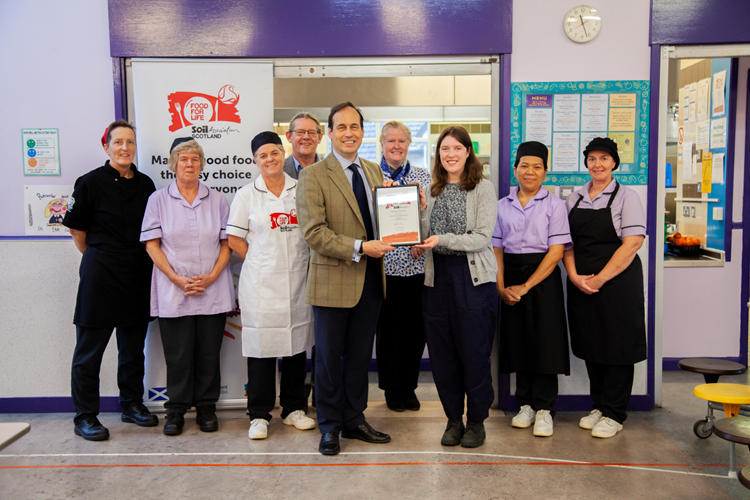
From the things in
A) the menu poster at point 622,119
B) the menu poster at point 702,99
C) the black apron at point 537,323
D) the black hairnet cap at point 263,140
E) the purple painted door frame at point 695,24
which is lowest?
the black apron at point 537,323

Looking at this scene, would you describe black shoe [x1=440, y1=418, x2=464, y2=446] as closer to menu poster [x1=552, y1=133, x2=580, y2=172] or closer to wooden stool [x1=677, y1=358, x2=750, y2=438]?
wooden stool [x1=677, y1=358, x2=750, y2=438]

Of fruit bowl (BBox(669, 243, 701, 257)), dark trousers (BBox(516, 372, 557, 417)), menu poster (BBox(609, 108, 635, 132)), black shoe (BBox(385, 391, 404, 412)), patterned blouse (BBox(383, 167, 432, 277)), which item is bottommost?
black shoe (BBox(385, 391, 404, 412))

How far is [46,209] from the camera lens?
4.09 metres

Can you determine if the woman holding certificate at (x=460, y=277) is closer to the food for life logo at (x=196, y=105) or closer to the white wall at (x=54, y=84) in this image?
the food for life logo at (x=196, y=105)

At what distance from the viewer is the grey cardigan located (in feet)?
10.4

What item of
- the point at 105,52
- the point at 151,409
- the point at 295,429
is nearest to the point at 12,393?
the point at 151,409

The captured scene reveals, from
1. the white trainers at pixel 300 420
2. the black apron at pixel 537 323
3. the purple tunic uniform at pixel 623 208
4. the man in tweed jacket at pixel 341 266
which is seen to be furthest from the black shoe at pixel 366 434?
the purple tunic uniform at pixel 623 208

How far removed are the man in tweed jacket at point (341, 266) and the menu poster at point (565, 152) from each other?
138cm

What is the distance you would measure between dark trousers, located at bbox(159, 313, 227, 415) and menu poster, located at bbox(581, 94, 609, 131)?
284cm

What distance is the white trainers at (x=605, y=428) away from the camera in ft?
11.7

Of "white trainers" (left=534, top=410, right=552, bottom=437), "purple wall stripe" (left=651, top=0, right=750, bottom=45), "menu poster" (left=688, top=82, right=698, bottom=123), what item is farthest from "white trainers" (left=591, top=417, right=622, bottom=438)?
"menu poster" (left=688, top=82, right=698, bottom=123)

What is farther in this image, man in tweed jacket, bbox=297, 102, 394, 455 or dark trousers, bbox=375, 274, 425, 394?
dark trousers, bbox=375, 274, 425, 394

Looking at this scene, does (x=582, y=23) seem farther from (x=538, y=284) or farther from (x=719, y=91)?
(x=719, y=91)


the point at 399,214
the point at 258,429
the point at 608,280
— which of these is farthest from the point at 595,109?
the point at 258,429
